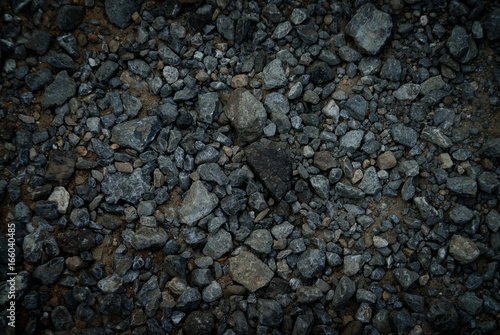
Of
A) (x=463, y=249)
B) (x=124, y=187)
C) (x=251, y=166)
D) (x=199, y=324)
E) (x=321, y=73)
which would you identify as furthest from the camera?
(x=321, y=73)

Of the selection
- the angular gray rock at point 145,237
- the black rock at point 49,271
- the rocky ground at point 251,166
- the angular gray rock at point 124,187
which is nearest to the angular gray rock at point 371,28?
the rocky ground at point 251,166

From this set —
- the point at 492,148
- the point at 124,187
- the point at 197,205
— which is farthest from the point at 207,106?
the point at 492,148

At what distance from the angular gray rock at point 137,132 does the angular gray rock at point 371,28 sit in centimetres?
205

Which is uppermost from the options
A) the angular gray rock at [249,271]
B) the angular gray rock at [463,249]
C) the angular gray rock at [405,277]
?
the angular gray rock at [463,249]

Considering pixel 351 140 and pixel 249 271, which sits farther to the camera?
pixel 351 140

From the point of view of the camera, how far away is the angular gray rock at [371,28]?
3.13 m

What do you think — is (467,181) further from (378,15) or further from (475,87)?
(378,15)

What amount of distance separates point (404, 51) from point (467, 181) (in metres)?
1.34

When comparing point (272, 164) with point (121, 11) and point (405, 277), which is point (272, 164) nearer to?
point (405, 277)

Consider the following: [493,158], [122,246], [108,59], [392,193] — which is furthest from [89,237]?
[493,158]

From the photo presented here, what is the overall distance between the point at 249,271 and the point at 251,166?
921 mm

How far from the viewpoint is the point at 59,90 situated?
3039 millimetres

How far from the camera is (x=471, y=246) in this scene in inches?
112

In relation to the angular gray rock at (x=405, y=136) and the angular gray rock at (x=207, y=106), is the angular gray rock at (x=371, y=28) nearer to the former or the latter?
the angular gray rock at (x=405, y=136)
